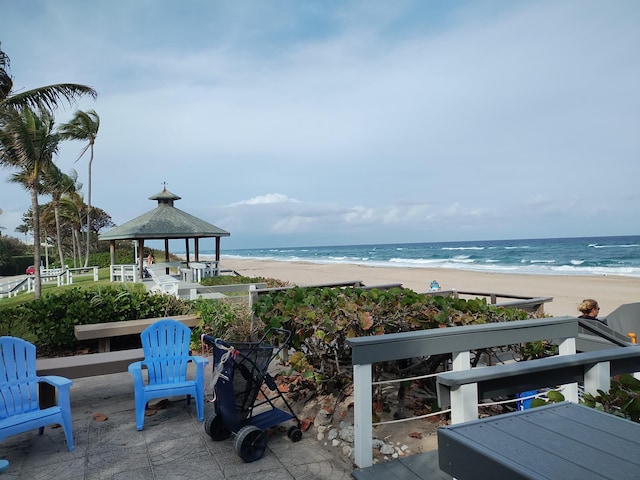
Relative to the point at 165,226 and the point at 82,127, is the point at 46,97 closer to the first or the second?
the point at 165,226

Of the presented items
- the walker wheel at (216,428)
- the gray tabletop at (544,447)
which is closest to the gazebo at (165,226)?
the walker wheel at (216,428)

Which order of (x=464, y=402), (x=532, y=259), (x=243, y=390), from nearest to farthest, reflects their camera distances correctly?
(x=464, y=402) → (x=243, y=390) → (x=532, y=259)

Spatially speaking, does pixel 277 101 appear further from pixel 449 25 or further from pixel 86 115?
pixel 86 115

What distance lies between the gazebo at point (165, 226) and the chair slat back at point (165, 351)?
11.3 meters

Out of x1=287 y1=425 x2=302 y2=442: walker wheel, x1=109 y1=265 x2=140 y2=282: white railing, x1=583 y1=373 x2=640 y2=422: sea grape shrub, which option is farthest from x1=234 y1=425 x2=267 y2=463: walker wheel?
x1=109 y1=265 x2=140 y2=282: white railing

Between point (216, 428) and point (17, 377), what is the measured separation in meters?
1.62

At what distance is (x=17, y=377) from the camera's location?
11.2 feet

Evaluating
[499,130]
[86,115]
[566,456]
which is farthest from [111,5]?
[86,115]

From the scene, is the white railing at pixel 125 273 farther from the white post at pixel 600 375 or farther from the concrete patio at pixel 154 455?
the white post at pixel 600 375

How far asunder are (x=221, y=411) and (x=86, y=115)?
23.1 meters

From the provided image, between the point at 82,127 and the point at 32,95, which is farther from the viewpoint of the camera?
the point at 82,127

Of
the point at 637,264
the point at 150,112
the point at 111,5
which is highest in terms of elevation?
the point at 111,5

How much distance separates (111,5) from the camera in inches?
Answer: 312

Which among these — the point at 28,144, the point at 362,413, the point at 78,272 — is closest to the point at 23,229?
the point at 78,272
